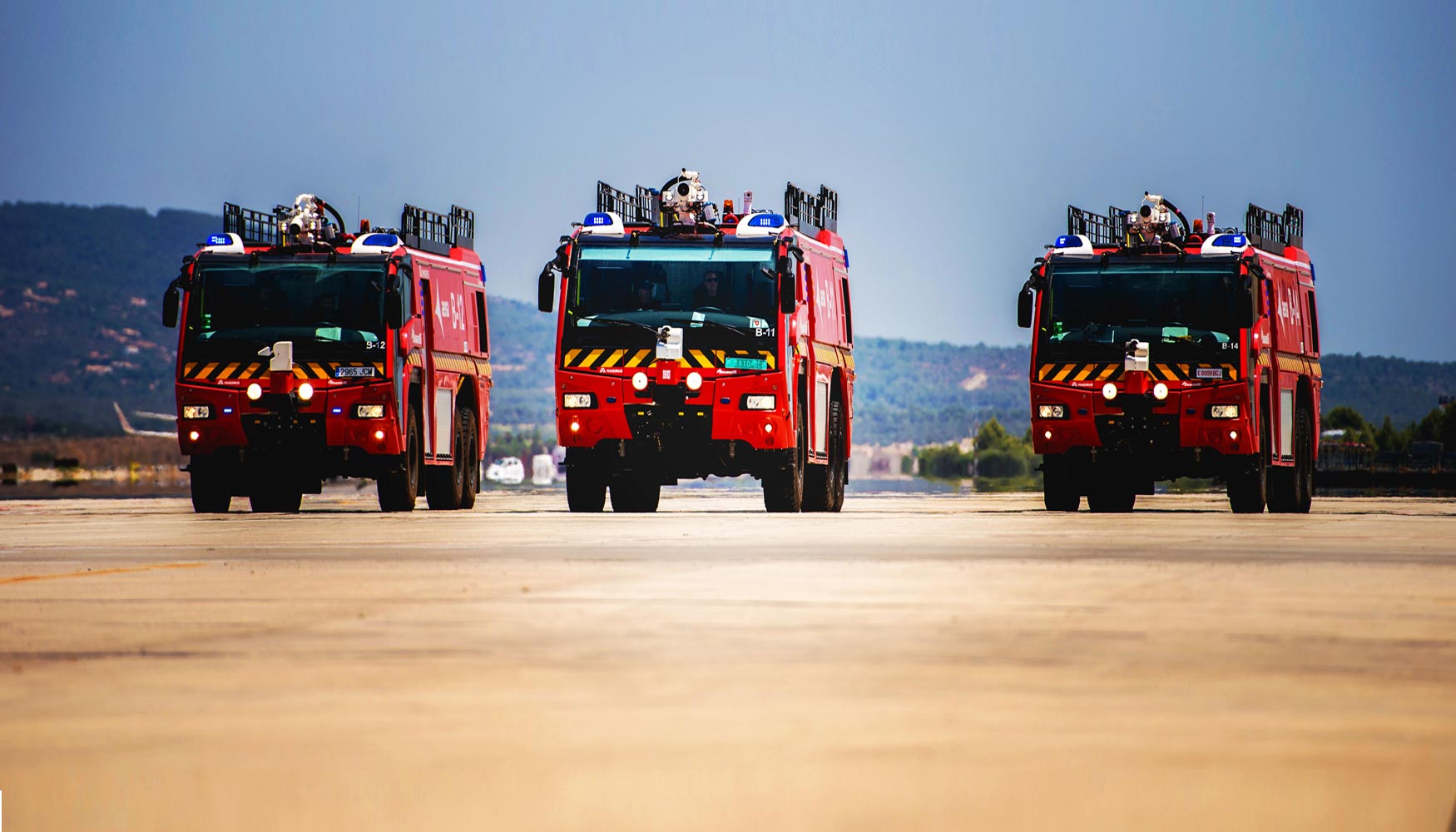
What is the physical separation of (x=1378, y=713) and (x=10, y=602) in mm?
8100

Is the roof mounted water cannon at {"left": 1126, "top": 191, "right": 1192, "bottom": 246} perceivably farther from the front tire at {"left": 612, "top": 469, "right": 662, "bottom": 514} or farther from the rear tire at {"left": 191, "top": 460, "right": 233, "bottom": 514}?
the rear tire at {"left": 191, "top": 460, "right": 233, "bottom": 514}

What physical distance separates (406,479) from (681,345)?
14.6 ft

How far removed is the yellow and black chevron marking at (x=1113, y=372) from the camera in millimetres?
30391

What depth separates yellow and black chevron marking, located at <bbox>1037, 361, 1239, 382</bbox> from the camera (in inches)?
1196

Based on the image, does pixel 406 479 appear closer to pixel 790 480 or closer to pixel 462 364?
pixel 462 364

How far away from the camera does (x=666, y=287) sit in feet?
95.2

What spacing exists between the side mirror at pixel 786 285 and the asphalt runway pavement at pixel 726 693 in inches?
423

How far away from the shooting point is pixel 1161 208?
32062 millimetres

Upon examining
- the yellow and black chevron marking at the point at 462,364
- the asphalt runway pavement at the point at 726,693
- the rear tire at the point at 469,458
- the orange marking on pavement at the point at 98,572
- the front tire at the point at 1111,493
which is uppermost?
the yellow and black chevron marking at the point at 462,364

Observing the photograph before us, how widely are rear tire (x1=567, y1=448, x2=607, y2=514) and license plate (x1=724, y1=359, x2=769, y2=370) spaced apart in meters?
2.13

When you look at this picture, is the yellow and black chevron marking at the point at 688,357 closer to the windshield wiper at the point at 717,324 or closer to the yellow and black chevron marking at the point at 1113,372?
the windshield wiper at the point at 717,324

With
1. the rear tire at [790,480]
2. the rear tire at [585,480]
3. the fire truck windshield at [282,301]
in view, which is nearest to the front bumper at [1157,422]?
the rear tire at [790,480]

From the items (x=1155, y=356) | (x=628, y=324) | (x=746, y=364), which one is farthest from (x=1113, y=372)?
(x=628, y=324)

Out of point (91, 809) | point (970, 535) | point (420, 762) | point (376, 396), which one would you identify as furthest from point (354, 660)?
point (376, 396)
